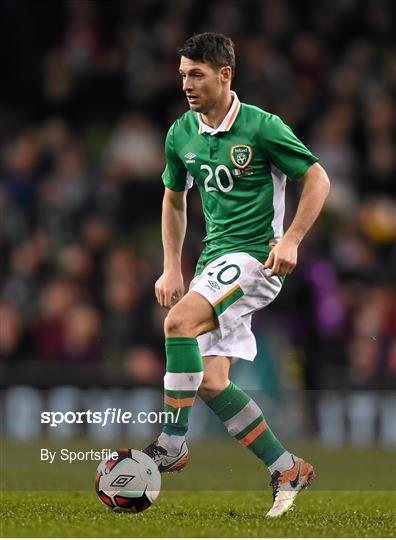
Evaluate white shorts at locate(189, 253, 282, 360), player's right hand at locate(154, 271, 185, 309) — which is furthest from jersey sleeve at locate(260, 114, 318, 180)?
player's right hand at locate(154, 271, 185, 309)

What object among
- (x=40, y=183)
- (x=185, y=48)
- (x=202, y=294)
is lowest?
(x=40, y=183)

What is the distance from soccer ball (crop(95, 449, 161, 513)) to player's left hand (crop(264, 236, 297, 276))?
3.48 ft

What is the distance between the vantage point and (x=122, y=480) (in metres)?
6.25

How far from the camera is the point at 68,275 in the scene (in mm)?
13188

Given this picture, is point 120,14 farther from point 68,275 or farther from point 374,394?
point 374,394

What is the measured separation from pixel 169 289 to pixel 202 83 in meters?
1.02

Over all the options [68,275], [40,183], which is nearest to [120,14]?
[40,183]

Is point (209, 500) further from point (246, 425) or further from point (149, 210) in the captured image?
point (149, 210)

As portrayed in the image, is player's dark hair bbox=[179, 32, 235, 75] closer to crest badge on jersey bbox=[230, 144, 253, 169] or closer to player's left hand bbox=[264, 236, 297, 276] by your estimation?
crest badge on jersey bbox=[230, 144, 253, 169]

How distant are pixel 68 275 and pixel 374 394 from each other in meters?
3.13

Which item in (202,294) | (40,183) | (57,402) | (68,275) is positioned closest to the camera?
(202,294)

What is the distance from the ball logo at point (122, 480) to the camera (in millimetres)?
6250

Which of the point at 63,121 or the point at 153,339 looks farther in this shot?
the point at 63,121

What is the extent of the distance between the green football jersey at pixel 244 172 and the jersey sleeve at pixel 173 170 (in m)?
0.11
